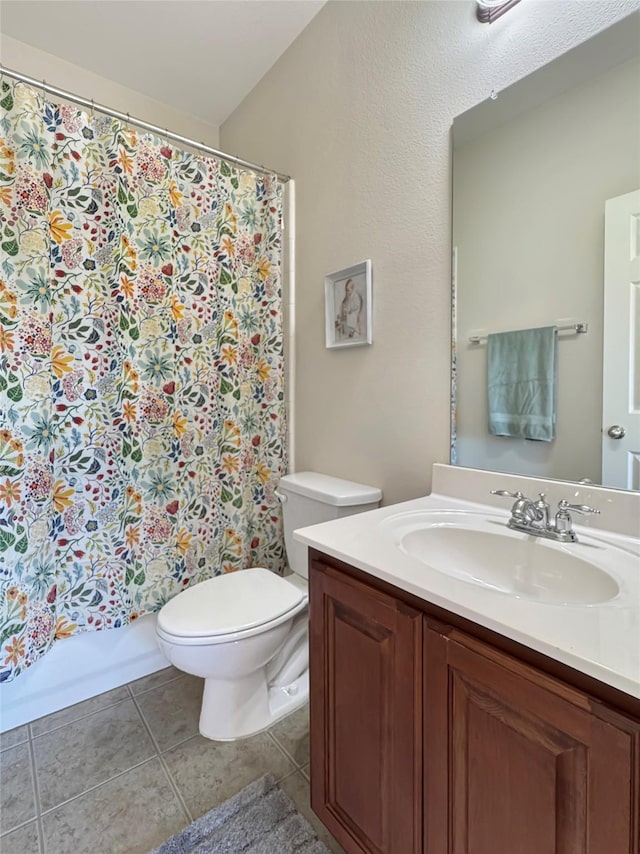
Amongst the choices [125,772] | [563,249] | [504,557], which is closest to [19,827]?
[125,772]

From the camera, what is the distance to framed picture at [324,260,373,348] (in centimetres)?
147

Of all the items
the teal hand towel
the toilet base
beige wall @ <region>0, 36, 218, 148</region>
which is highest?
beige wall @ <region>0, 36, 218, 148</region>

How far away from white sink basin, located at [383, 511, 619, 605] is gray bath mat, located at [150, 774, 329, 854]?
2.54 feet

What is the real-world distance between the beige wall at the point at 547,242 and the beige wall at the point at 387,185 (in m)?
0.09

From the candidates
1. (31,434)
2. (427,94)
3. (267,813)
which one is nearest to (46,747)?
(267,813)

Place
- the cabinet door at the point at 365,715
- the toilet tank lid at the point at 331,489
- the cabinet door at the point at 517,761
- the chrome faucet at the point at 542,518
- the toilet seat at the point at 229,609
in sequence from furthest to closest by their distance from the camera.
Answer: the toilet tank lid at the point at 331,489
the toilet seat at the point at 229,609
the chrome faucet at the point at 542,518
the cabinet door at the point at 365,715
the cabinet door at the point at 517,761

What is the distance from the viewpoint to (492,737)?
24.0 inches

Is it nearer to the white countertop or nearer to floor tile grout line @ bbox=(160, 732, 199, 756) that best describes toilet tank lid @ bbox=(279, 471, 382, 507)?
the white countertop

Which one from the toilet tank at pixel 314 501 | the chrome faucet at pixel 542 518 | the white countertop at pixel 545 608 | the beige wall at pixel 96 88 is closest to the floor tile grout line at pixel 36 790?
the toilet tank at pixel 314 501

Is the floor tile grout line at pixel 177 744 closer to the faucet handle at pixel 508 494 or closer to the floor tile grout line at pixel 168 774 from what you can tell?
the floor tile grout line at pixel 168 774

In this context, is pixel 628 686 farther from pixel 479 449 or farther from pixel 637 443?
pixel 479 449

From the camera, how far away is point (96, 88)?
191 cm

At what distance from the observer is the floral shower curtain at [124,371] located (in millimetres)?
1259

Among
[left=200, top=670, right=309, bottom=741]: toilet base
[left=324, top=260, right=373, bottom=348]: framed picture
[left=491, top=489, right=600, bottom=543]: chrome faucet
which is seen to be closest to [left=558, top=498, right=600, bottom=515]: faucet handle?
[left=491, top=489, right=600, bottom=543]: chrome faucet
